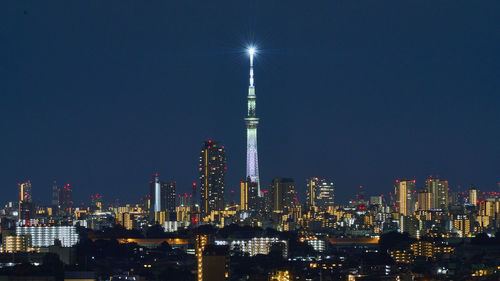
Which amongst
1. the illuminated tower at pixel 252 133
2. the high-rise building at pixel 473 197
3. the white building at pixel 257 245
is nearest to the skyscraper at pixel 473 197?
the high-rise building at pixel 473 197

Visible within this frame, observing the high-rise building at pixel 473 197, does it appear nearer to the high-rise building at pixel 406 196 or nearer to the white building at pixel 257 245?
the high-rise building at pixel 406 196

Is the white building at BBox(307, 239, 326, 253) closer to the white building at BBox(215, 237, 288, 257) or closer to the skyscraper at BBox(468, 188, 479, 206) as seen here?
the white building at BBox(215, 237, 288, 257)

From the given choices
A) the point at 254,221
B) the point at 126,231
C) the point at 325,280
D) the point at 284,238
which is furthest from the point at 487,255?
the point at 254,221

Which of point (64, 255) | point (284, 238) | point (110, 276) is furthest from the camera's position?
point (284, 238)

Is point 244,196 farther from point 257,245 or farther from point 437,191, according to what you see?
point 257,245

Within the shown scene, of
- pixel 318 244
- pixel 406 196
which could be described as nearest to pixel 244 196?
pixel 406 196

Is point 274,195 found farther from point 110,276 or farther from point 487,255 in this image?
point 110,276
